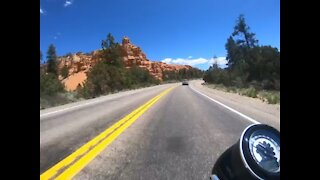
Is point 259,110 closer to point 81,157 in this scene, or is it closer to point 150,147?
point 150,147

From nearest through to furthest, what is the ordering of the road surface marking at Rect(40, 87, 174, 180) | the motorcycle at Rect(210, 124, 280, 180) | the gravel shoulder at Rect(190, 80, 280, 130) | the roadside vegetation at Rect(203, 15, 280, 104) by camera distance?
the motorcycle at Rect(210, 124, 280, 180) < the road surface marking at Rect(40, 87, 174, 180) < the gravel shoulder at Rect(190, 80, 280, 130) < the roadside vegetation at Rect(203, 15, 280, 104)

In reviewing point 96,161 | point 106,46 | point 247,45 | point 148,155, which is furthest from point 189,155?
point 247,45

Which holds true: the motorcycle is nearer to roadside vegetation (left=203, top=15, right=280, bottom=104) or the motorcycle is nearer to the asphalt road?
the asphalt road

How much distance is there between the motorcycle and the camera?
1891 mm

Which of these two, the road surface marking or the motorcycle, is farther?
the road surface marking

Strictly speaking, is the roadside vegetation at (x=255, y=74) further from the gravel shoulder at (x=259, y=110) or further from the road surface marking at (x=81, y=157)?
the road surface marking at (x=81, y=157)

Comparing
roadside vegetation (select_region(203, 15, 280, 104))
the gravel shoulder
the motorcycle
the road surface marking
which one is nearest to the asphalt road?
the road surface marking

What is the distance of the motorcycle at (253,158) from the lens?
189 centimetres

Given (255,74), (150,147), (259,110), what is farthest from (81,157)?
(255,74)

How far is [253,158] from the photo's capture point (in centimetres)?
200
